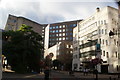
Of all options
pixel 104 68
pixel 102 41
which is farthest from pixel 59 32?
pixel 104 68

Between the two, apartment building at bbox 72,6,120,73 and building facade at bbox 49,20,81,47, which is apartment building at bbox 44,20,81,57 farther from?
apartment building at bbox 72,6,120,73

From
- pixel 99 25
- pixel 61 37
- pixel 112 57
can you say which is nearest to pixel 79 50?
pixel 99 25

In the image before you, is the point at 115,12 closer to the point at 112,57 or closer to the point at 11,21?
the point at 112,57

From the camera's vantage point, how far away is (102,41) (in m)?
55.9

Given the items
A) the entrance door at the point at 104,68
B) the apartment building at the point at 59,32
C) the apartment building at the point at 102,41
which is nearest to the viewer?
the apartment building at the point at 102,41

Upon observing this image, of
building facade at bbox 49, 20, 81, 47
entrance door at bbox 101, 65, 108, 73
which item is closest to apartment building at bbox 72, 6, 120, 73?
entrance door at bbox 101, 65, 108, 73

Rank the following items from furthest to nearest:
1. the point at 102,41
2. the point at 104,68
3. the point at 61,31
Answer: the point at 61,31 → the point at 102,41 → the point at 104,68

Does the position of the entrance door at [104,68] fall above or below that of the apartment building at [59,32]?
below

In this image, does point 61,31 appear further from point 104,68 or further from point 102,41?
point 104,68

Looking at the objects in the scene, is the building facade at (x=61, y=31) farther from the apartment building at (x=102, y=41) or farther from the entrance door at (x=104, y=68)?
the entrance door at (x=104, y=68)

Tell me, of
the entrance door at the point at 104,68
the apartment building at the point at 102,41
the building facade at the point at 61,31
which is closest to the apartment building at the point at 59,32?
the building facade at the point at 61,31

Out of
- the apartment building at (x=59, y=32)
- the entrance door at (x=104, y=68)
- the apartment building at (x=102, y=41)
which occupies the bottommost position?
the entrance door at (x=104, y=68)

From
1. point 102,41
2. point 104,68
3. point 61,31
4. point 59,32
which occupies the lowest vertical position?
point 104,68

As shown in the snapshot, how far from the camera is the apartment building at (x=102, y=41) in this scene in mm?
51525
